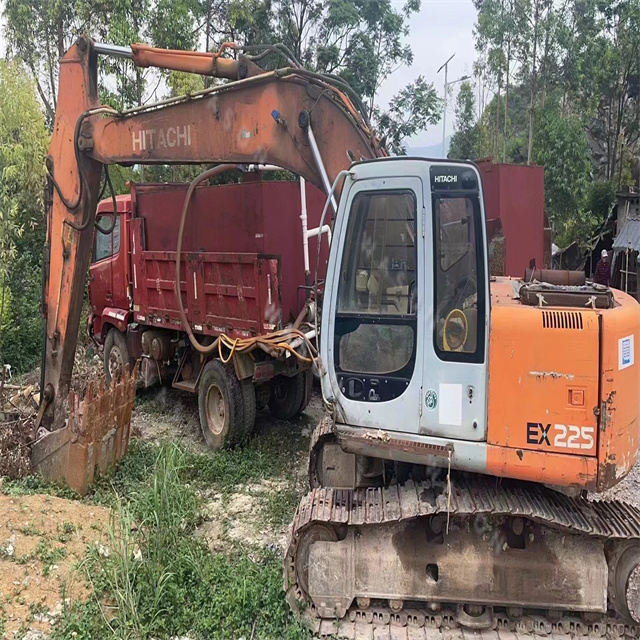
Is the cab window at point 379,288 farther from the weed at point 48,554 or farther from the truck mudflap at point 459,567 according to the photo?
the weed at point 48,554

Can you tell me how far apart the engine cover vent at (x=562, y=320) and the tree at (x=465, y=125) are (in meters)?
29.8

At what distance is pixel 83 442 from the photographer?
5207 millimetres

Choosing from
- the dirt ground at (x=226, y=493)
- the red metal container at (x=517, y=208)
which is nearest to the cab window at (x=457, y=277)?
the dirt ground at (x=226, y=493)

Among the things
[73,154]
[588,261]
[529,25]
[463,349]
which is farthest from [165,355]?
[529,25]

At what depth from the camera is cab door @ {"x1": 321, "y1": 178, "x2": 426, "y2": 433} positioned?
3.54 m

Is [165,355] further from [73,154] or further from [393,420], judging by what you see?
[393,420]

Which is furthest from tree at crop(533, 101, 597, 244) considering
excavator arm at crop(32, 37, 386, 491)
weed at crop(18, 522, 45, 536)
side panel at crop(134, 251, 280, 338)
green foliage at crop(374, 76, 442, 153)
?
weed at crop(18, 522, 45, 536)

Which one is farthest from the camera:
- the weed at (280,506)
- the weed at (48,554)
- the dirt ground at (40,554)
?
the weed at (280,506)

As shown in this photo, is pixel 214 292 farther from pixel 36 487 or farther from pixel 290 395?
pixel 36 487

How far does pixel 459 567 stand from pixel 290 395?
3.77 m

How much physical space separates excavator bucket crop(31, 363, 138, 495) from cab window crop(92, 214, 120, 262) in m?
3.04

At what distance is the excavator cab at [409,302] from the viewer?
3.44m

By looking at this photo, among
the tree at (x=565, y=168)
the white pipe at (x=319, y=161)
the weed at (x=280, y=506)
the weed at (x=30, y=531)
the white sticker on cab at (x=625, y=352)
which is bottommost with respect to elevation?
the weed at (x=280, y=506)

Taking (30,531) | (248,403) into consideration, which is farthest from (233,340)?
(30,531)
